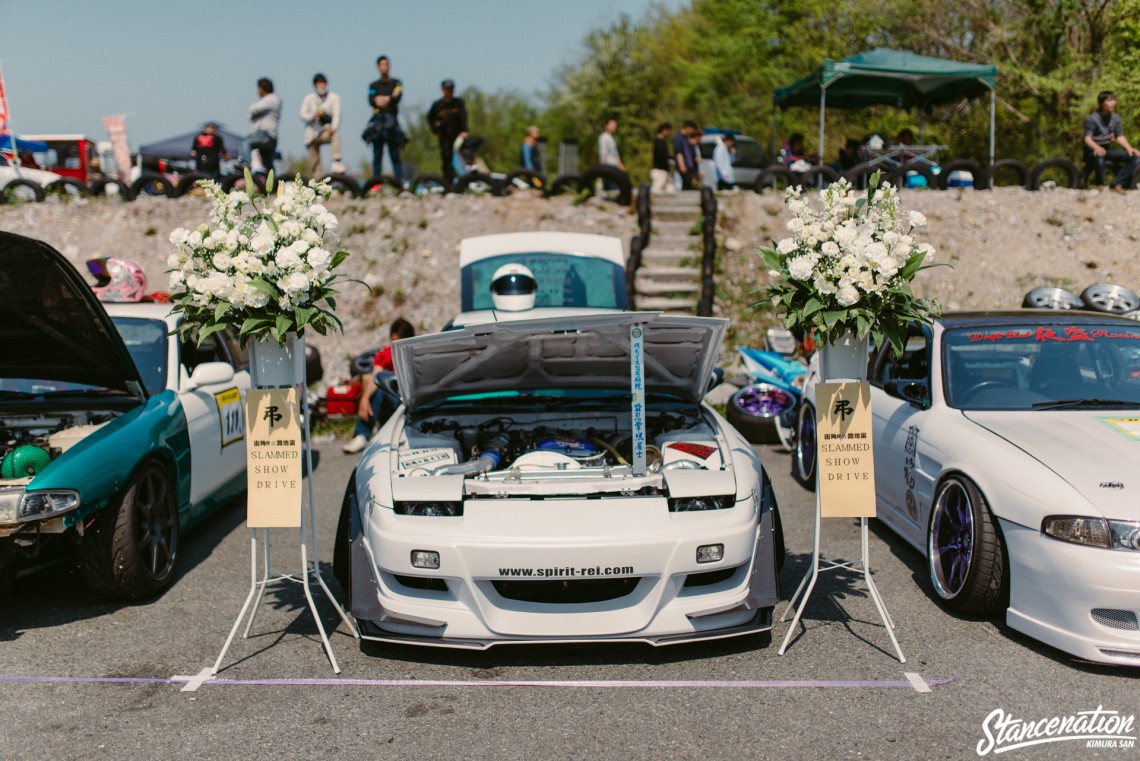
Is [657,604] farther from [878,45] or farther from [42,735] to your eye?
[878,45]

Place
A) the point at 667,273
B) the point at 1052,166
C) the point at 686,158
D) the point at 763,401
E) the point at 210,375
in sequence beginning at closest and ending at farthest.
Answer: the point at 210,375 < the point at 763,401 < the point at 667,273 < the point at 1052,166 < the point at 686,158

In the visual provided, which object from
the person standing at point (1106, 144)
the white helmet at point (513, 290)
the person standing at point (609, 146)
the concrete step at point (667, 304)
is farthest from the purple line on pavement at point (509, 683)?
the person standing at point (1106, 144)

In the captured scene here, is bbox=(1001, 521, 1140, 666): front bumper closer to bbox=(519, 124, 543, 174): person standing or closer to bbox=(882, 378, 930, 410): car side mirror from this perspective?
bbox=(882, 378, 930, 410): car side mirror

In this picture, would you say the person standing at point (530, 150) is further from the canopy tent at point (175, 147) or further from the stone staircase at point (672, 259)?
the canopy tent at point (175, 147)

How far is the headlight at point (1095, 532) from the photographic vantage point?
411 cm

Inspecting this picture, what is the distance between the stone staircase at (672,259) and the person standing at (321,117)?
534cm

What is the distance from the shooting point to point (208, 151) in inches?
650

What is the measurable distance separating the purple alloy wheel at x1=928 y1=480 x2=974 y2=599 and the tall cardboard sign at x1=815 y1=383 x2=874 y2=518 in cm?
57

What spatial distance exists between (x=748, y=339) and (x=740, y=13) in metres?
25.3

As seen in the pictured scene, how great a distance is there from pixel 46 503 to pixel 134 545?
565 mm

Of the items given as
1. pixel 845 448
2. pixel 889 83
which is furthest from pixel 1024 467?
pixel 889 83

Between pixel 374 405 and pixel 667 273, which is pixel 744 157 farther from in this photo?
pixel 374 405

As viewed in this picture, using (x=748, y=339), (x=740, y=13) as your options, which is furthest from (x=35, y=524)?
(x=740, y=13)

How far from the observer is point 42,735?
12.6 ft
